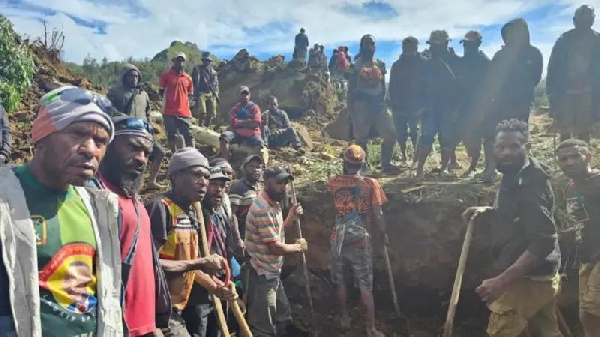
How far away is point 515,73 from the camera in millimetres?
6344

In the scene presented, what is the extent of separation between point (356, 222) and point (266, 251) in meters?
1.15

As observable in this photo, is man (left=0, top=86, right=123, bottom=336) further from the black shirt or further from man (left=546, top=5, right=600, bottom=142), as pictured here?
man (left=546, top=5, right=600, bottom=142)

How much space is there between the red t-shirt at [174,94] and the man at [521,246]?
19.8 feet

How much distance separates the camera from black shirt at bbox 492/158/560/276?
3592mm

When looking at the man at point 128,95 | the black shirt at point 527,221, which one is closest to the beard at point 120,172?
the black shirt at point 527,221

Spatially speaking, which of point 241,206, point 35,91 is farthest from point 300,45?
point 241,206

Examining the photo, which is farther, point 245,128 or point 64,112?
point 245,128

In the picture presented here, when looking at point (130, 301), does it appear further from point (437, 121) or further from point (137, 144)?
point (437, 121)

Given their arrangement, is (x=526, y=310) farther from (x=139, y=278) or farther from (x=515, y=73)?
(x=515, y=73)

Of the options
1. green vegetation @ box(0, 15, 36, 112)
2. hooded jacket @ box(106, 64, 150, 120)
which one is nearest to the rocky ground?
hooded jacket @ box(106, 64, 150, 120)

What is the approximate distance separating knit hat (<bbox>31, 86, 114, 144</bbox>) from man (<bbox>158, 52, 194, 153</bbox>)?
655cm

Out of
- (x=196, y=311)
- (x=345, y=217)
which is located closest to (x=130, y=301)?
(x=196, y=311)

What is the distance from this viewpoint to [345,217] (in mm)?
5543

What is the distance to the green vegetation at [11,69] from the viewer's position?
10.6 metres
